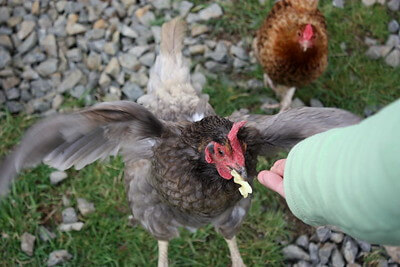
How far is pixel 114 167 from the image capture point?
122 inches

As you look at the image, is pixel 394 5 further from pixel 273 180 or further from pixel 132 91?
pixel 273 180

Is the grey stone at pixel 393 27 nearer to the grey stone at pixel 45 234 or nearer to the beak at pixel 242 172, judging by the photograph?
the beak at pixel 242 172

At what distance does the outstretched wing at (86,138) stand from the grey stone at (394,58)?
7.52ft

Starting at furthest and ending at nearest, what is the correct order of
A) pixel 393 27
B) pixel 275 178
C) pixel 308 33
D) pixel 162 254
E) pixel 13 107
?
pixel 393 27
pixel 13 107
pixel 308 33
pixel 162 254
pixel 275 178

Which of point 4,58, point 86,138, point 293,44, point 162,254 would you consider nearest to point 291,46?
point 293,44

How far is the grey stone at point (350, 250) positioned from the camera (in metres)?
2.75

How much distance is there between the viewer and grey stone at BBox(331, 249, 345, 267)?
9.03ft

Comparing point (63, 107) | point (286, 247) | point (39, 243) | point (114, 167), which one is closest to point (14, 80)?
point (63, 107)

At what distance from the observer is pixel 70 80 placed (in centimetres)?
339

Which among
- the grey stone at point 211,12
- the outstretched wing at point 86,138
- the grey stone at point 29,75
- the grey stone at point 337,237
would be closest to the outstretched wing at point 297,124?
the outstretched wing at point 86,138

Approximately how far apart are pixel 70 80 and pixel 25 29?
541mm

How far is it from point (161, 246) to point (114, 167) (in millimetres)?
668

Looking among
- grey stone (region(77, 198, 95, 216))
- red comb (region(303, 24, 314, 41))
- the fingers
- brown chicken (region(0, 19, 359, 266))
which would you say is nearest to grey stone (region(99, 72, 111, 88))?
grey stone (region(77, 198, 95, 216))

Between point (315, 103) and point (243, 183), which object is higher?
point (243, 183)
